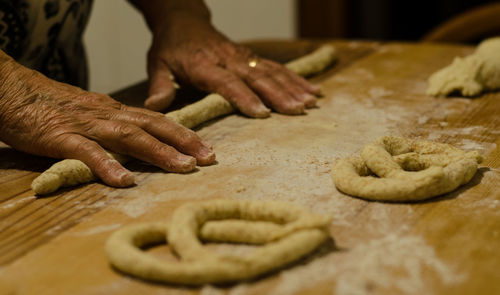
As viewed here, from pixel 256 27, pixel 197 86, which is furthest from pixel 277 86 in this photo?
pixel 256 27

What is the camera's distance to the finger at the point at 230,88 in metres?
2.12

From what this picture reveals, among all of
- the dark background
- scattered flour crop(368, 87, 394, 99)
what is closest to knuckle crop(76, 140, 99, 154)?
scattered flour crop(368, 87, 394, 99)

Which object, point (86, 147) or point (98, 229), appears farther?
point (86, 147)

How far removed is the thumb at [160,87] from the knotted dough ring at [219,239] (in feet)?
2.90

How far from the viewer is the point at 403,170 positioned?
1.59 meters

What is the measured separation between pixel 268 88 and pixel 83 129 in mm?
787

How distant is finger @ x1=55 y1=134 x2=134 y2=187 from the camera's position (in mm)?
1564

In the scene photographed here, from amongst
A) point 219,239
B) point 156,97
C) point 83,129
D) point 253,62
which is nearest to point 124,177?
point 83,129

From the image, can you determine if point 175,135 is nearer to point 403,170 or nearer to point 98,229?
point 98,229

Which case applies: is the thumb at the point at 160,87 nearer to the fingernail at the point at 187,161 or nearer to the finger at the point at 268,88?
the finger at the point at 268,88

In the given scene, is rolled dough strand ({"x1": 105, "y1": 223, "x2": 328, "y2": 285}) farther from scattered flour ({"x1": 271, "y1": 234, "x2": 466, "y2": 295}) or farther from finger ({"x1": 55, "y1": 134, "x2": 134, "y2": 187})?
finger ({"x1": 55, "y1": 134, "x2": 134, "y2": 187})

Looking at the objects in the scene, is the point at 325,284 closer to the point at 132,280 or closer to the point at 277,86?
the point at 132,280

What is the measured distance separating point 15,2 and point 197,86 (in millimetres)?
721

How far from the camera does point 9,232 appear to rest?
135 cm
